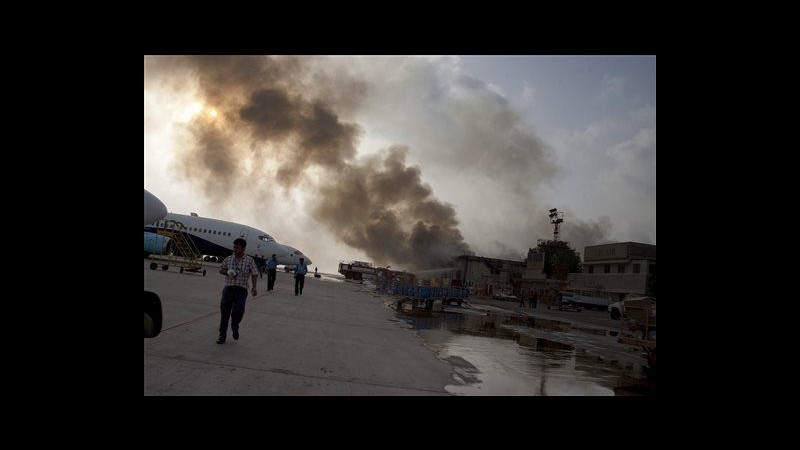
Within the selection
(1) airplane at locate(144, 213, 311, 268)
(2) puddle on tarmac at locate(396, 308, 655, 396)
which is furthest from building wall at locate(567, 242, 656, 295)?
(2) puddle on tarmac at locate(396, 308, 655, 396)

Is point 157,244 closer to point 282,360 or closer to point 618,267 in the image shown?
point 282,360

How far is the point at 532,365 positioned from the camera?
24.4ft

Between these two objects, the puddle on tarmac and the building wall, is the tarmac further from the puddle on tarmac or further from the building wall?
the building wall

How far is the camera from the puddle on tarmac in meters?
5.82

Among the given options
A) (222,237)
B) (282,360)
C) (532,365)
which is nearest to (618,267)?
(222,237)

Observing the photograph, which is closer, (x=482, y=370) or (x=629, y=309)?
(x=482, y=370)

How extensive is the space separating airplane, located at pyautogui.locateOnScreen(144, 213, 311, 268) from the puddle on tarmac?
2342 centimetres

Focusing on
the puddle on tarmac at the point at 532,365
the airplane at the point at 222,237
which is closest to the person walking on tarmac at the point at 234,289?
the puddle on tarmac at the point at 532,365
